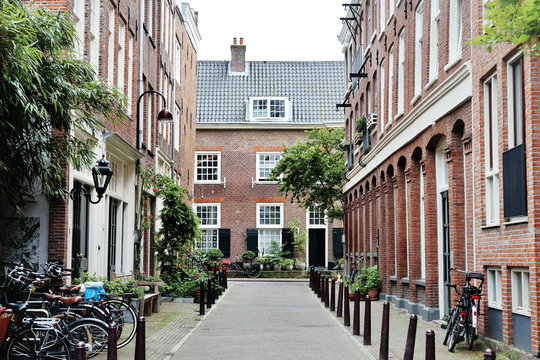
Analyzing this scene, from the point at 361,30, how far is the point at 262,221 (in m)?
19.3

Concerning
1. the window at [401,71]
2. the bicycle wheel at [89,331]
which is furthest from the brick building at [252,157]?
the bicycle wheel at [89,331]

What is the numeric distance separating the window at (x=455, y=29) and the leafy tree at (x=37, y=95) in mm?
6883

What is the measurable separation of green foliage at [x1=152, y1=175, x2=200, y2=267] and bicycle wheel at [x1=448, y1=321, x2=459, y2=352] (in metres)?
13.6

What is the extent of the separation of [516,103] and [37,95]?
7.01 m

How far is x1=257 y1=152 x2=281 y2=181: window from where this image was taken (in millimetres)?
48219

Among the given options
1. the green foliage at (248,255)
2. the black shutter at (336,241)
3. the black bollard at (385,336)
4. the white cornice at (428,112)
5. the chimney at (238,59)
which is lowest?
the black bollard at (385,336)

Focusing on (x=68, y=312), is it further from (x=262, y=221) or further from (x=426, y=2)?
(x=262, y=221)

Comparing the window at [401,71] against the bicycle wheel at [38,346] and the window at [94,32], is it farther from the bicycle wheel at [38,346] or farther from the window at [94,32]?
the bicycle wheel at [38,346]

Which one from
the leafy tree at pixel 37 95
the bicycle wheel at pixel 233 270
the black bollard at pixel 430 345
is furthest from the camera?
the bicycle wheel at pixel 233 270

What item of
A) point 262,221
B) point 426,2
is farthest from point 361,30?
point 262,221

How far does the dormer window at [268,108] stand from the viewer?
49000 mm

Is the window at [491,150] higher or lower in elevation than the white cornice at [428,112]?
lower

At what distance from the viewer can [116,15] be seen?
19.5 m

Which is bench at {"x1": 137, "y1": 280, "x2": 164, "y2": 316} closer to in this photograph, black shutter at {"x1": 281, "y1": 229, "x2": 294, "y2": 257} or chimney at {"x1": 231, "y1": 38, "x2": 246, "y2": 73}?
black shutter at {"x1": 281, "y1": 229, "x2": 294, "y2": 257}
